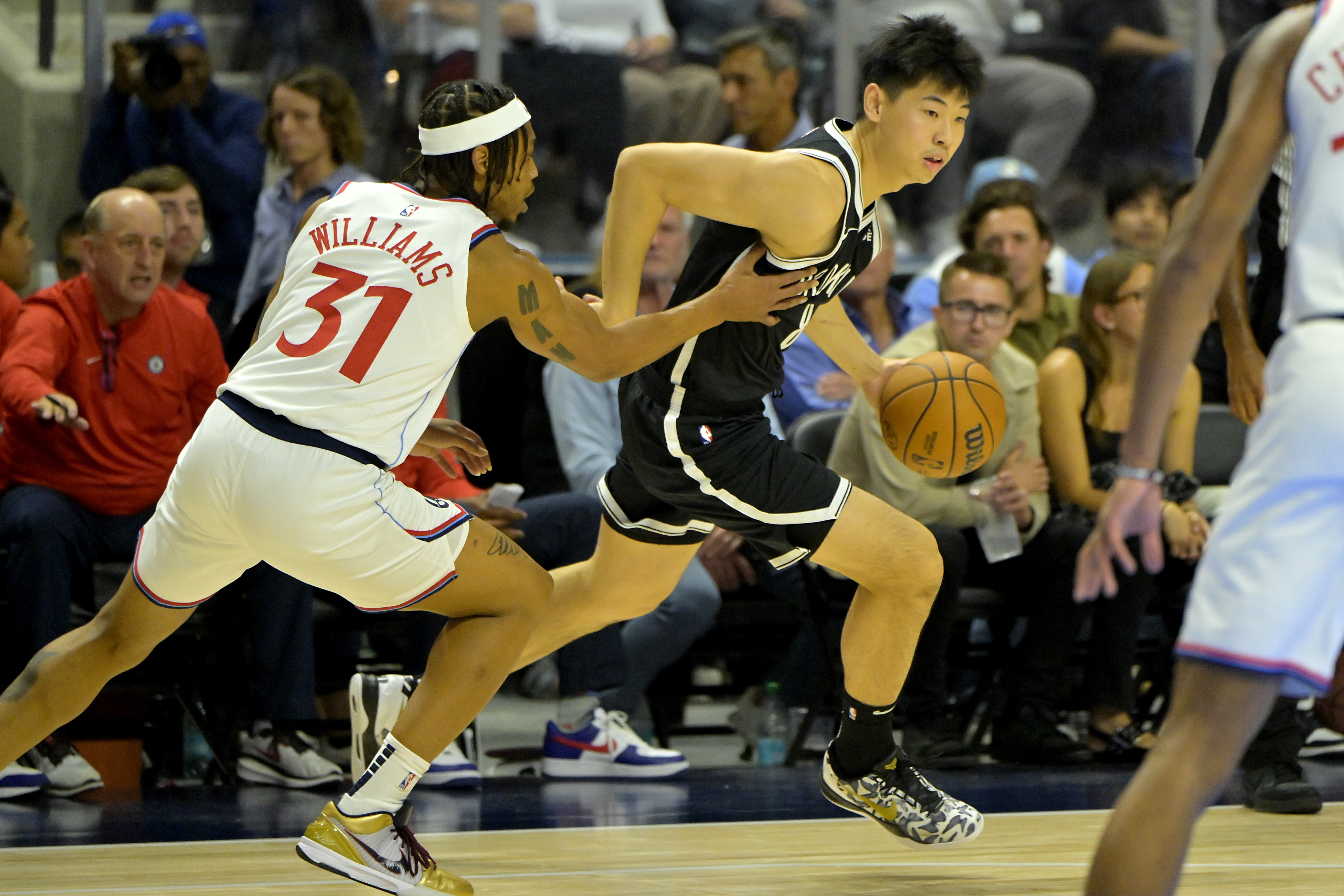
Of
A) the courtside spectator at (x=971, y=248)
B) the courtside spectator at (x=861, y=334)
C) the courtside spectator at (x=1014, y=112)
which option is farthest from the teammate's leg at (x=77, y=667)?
the courtside spectator at (x=1014, y=112)

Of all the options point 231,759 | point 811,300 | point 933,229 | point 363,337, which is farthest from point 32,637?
point 933,229

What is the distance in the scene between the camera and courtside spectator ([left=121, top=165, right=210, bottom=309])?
6.05m

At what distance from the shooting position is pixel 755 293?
357cm

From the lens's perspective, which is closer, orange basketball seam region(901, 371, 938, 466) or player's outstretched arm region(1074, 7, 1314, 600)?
player's outstretched arm region(1074, 7, 1314, 600)

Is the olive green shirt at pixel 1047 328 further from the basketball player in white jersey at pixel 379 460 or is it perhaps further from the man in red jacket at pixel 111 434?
the basketball player in white jersey at pixel 379 460

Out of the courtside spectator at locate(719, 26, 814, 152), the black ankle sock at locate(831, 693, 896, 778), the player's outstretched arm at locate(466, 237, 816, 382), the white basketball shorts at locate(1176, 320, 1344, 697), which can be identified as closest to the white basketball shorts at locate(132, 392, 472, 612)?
the player's outstretched arm at locate(466, 237, 816, 382)

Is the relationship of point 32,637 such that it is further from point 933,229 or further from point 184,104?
point 933,229

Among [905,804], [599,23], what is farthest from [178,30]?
[905,804]

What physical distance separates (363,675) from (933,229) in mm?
4978

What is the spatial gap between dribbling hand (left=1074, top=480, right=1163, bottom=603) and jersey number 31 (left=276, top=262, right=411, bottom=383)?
1.65 metres

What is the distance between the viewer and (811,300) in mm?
3838

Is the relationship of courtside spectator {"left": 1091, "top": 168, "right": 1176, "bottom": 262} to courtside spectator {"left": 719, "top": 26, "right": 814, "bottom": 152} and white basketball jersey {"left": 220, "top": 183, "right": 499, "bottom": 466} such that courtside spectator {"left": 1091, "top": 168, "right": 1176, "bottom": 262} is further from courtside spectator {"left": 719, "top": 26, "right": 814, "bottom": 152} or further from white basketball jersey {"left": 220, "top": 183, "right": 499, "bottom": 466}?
white basketball jersey {"left": 220, "top": 183, "right": 499, "bottom": 466}

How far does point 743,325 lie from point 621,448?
1514 mm

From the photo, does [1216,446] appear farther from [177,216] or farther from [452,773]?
[177,216]
